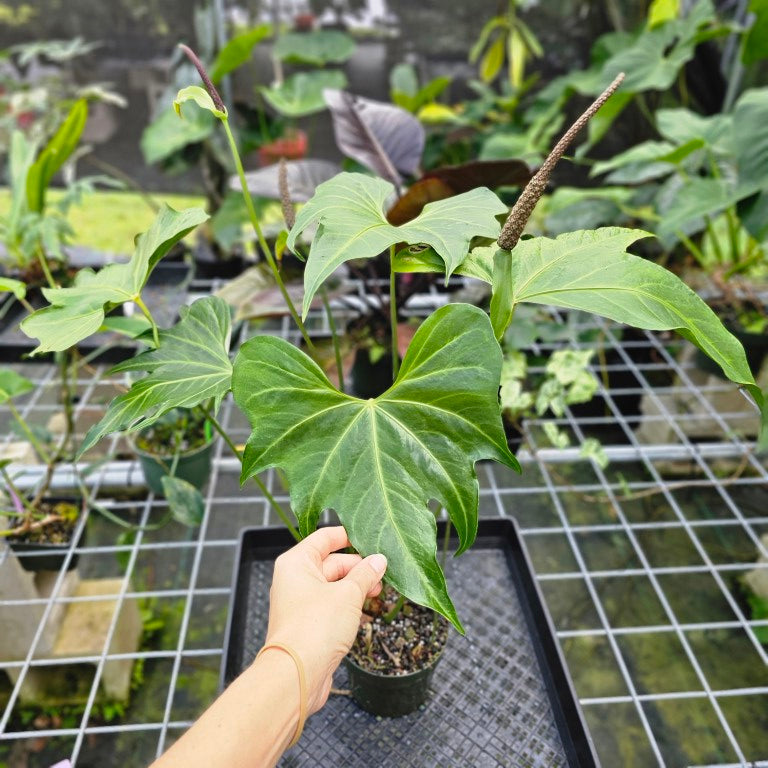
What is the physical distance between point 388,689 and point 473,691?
14 centimetres

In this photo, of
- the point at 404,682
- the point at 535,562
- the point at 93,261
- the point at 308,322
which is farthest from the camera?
the point at 93,261

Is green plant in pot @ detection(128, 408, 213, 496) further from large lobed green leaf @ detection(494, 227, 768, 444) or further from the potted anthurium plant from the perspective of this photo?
large lobed green leaf @ detection(494, 227, 768, 444)

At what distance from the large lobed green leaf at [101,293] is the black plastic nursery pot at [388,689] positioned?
0.51 metres

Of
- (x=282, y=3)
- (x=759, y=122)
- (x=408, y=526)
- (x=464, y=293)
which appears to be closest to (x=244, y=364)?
(x=408, y=526)

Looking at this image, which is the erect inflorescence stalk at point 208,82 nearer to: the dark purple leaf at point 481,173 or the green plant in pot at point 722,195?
the dark purple leaf at point 481,173

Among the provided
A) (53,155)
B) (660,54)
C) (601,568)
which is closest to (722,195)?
(660,54)

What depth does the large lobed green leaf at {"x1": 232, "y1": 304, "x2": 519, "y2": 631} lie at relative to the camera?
0.56 m

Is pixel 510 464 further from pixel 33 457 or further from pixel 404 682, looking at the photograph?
pixel 33 457

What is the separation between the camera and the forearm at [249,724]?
19.6 inches

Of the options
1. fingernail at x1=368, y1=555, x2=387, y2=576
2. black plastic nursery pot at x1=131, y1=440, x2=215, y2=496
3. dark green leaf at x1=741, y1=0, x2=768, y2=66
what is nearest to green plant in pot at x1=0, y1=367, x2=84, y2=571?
black plastic nursery pot at x1=131, y1=440, x2=215, y2=496

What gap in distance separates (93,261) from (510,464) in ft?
5.65

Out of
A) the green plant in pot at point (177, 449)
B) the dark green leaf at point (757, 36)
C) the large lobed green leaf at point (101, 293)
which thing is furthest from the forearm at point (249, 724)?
the dark green leaf at point (757, 36)

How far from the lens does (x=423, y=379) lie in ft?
1.95

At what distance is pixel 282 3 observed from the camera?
2.25 m
